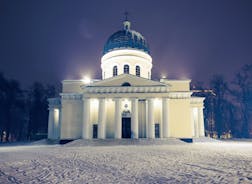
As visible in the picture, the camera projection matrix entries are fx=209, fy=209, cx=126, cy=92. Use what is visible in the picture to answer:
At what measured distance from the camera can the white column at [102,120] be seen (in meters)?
26.2

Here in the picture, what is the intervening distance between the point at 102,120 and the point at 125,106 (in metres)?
4.55

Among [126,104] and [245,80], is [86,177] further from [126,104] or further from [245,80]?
[245,80]

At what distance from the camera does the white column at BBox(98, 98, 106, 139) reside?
86.1 feet

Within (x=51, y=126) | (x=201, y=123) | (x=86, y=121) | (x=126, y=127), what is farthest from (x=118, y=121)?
(x=201, y=123)

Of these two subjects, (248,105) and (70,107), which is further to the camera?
(248,105)

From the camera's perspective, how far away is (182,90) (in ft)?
105

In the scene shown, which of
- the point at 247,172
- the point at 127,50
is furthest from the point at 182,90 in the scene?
the point at 247,172

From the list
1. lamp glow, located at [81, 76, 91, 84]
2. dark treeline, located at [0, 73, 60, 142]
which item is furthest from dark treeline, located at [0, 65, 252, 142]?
lamp glow, located at [81, 76, 91, 84]

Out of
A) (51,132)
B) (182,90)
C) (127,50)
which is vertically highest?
(127,50)

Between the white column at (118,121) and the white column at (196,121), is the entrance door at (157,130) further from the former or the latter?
the white column at (196,121)

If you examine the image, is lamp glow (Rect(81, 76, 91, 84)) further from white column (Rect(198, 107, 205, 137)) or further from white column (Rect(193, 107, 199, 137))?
white column (Rect(198, 107, 205, 137))

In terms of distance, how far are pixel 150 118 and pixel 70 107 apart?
38.8 ft

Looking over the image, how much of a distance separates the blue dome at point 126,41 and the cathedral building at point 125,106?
0.57ft

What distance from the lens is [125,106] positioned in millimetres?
29734
